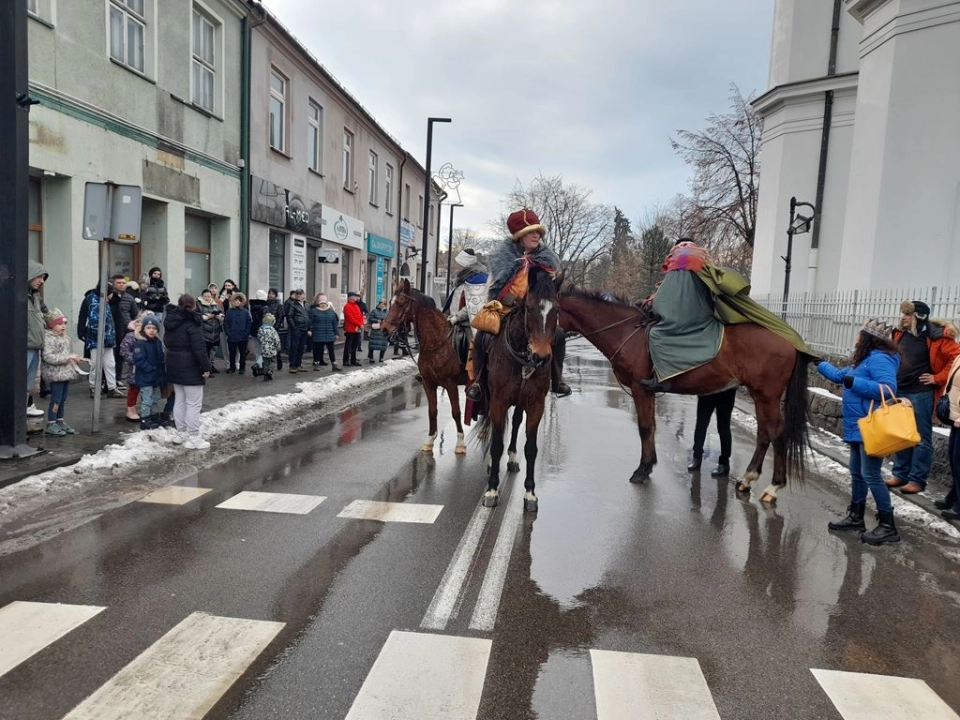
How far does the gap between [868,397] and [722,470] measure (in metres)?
2.29

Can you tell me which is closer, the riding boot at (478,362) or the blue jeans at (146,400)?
the riding boot at (478,362)

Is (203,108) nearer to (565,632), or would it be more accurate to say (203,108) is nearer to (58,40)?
(58,40)

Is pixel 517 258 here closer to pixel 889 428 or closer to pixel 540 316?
pixel 540 316

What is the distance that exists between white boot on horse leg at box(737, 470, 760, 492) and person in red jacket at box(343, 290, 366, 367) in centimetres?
1135

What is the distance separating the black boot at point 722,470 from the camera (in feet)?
23.4

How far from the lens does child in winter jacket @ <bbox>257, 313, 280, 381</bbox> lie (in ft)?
42.4

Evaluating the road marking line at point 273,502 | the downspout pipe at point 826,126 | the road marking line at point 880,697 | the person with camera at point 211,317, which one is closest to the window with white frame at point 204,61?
the person with camera at point 211,317

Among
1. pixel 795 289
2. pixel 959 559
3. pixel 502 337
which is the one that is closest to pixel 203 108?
pixel 502 337

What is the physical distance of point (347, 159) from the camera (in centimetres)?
2381

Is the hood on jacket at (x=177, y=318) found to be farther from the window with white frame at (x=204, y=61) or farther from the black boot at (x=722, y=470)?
the window with white frame at (x=204, y=61)

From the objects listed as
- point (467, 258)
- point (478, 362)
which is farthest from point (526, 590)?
point (467, 258)

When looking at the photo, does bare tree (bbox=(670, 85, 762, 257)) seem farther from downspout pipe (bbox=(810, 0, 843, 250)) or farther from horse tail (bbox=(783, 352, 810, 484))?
horse tail (bbox=(783, 352, 810, 484))

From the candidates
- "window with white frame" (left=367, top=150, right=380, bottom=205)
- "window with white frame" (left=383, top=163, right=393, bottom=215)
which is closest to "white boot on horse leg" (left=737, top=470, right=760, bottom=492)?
"window with white frame" (left=367, top=150, right=380, bottom=205)

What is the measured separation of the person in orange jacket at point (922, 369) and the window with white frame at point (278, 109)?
1599cm
